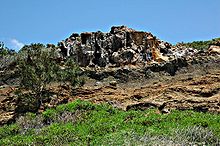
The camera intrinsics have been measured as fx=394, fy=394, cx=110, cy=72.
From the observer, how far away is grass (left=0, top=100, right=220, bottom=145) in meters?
11.1

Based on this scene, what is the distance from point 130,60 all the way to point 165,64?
13.0 feet

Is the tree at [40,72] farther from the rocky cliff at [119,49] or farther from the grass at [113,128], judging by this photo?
the grass at [113,128]

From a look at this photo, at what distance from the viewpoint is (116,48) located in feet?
117

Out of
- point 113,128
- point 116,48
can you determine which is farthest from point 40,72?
point 113,128

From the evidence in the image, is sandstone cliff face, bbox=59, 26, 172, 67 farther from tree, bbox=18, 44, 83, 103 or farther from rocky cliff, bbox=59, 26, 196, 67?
tree, bbox=18, 44, 83, 103

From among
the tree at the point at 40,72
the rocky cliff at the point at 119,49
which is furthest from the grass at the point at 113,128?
the rocky cliff at the point at 119,49

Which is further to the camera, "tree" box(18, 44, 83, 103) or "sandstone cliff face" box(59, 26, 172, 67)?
"sandstone cliff face" box(59, 26, 172, 67)

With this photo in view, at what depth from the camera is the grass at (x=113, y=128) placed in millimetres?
11086

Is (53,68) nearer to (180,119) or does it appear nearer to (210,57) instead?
(210,57)

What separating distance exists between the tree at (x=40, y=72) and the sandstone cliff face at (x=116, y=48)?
233 inches

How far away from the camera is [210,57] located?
95.2ft

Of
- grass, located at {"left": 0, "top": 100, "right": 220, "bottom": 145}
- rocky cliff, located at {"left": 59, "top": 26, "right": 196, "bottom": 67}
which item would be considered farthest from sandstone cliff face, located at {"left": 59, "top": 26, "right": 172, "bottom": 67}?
grass, located at {"left": 0, "top": 100, "right": 220, "bottom": 145}

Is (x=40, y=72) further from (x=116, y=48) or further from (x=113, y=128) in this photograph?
(x=113, y=128)

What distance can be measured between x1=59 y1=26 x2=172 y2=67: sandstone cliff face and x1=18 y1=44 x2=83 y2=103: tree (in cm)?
591
